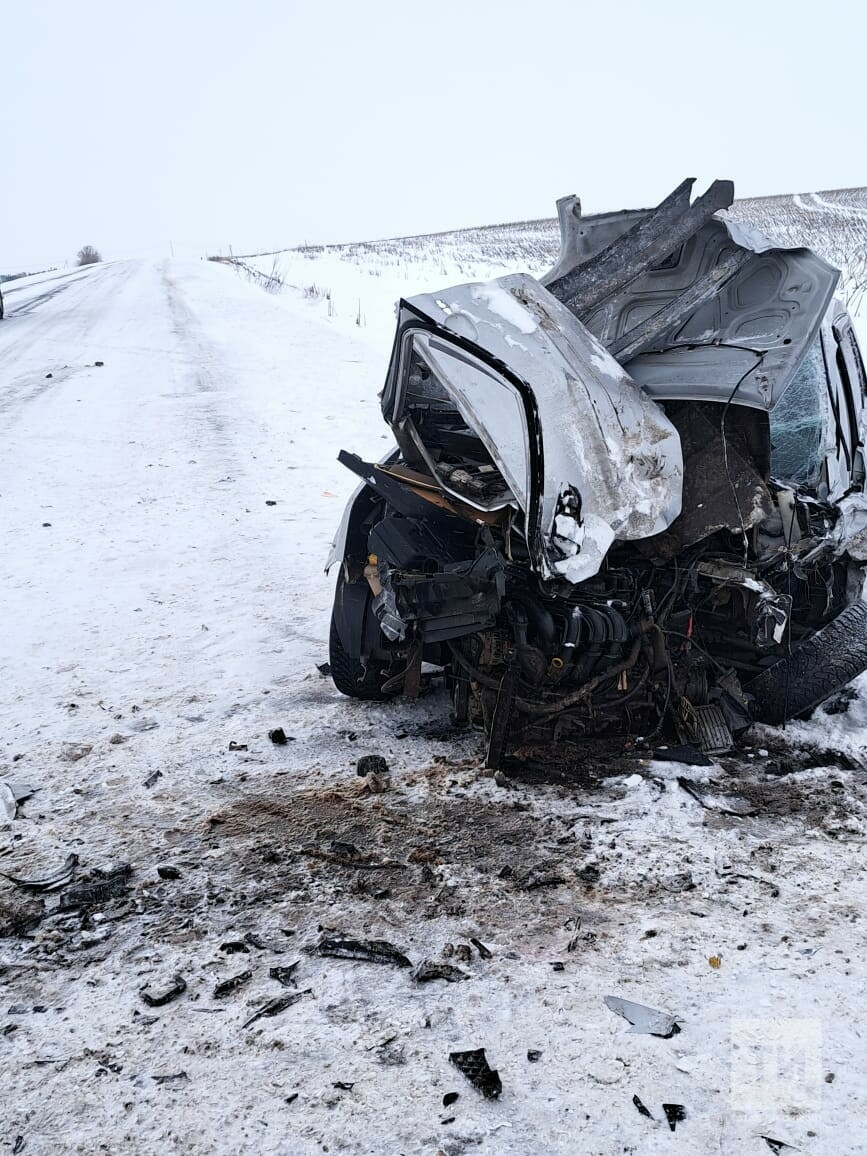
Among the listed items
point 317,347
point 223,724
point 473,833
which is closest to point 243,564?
point 223,724

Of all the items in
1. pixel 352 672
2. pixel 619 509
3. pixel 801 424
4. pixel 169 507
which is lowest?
pixel 352 672

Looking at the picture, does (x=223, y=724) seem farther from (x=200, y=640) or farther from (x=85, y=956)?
(x=85, y=956)

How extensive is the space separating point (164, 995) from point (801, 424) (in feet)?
12.8

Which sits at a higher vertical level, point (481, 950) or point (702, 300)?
point (702, 300)

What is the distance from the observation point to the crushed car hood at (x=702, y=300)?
385cm

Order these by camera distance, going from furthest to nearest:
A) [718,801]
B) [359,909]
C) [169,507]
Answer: [169,507] < [718,801] < [359,909]

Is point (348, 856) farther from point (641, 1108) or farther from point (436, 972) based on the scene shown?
point (641, 1108)

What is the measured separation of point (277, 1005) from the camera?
2400 mm

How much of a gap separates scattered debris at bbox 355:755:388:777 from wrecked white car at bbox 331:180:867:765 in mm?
387

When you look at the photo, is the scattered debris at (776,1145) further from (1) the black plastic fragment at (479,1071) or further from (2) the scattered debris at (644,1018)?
(1) the black plastic fragment at (479,1071)

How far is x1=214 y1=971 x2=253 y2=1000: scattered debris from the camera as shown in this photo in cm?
245

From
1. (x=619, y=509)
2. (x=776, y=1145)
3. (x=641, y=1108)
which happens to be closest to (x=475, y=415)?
(x=619, y=509)

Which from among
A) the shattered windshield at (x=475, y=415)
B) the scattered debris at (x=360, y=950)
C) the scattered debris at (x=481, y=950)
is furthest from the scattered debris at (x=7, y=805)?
the shattered windshield at (x=475, y=415)

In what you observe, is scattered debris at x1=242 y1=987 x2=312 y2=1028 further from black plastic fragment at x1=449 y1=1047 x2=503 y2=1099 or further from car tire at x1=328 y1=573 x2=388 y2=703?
car tire at x1=328 y1=573 x2=388 y2=703
